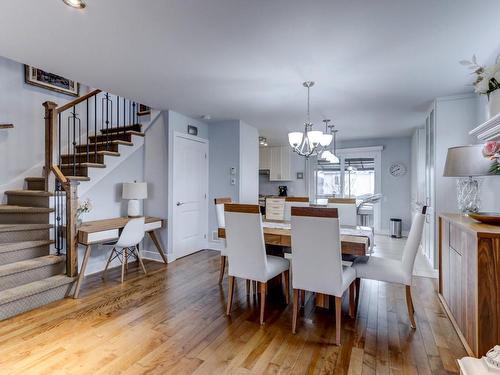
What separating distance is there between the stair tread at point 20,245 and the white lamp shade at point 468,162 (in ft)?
14.2

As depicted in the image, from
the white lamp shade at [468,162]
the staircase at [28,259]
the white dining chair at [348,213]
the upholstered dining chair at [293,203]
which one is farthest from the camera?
the upholstered dining chair at [293,203]

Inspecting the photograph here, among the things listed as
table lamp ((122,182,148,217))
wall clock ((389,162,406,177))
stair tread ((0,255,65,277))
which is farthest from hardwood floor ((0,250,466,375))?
wall clock ((389,162,406,177))

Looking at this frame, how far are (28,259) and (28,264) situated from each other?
23 cm

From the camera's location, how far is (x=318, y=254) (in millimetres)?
2170

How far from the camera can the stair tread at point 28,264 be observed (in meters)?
2.67

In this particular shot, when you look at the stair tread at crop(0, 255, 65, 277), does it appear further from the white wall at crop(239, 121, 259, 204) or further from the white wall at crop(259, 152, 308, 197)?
the white wall at crop(259, 152, 308, 197)

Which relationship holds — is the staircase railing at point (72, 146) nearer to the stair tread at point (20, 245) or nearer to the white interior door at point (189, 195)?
the stair tread at point (20, 245)

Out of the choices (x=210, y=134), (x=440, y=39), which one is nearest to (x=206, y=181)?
(x=210, y=134)

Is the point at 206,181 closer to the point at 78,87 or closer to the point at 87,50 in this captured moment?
the point at 78,87

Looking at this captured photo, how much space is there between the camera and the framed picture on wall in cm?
393

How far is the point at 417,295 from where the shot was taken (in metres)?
3.08

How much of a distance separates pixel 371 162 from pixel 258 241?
5593 mm

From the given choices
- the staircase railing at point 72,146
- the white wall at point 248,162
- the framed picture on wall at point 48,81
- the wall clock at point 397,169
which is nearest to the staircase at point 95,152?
Result: the staircase railing at point 72,146

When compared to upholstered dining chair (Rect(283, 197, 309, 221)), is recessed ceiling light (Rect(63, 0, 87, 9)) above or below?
above
